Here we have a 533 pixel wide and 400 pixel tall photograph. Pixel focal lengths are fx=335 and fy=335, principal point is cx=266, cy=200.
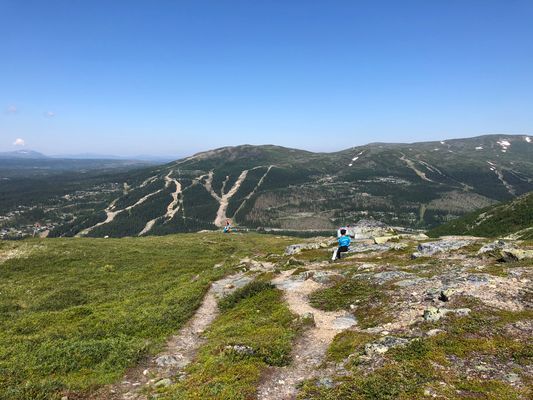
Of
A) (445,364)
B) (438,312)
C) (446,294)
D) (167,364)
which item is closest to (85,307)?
(167,364)

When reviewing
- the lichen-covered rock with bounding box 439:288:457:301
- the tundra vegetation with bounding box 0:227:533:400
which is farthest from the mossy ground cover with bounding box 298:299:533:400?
the lichen-covered rock with bounding box 439:288:457:301

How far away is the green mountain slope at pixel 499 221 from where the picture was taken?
136375mm

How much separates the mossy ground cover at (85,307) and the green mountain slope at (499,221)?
119857mm

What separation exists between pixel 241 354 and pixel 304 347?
395 cm

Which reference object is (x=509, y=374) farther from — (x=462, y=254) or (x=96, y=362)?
(x=462, y=254)

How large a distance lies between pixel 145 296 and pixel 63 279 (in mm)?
19284

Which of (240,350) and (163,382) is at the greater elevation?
(240,350)

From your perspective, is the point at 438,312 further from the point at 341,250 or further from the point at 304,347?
the point at 341,250

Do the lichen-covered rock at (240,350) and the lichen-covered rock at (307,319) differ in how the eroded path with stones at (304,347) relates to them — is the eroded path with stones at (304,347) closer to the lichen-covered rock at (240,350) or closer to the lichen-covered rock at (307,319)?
the lichen-covered rock at (307,319)

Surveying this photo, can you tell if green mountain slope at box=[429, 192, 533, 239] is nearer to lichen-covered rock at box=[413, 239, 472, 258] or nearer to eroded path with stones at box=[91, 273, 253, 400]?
lichen-covered rock at box=[413, 239, 472, 258]

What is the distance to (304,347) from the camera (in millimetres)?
20469

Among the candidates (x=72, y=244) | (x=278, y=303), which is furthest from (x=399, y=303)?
(x=72, y=244)

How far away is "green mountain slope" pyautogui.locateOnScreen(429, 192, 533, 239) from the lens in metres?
136

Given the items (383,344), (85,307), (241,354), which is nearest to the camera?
(383,344)
